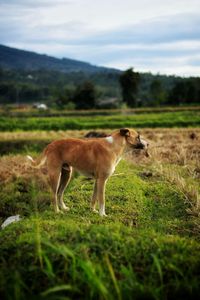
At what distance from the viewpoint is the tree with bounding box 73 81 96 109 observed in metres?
71.1

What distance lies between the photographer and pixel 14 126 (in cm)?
3984

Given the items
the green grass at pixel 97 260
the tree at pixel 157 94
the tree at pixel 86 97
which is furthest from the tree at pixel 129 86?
the green grass at pixel 97 260

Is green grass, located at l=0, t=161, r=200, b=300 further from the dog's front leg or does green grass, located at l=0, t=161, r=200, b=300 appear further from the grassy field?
the dog's front leg

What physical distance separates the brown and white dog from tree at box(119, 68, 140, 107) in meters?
38.4

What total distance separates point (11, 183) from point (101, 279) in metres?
11.6

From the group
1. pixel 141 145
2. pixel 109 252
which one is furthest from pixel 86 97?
pixel 109 252

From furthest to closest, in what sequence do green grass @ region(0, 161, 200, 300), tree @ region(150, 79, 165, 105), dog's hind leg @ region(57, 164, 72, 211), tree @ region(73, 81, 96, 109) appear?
tree @ region(73, 81, 96, 109) → tree @ region(150, 79, 165, 105) → dog's hind leg @ region(57, 164, 72, 211) → green grass @ region(0, 161, 200, 300)

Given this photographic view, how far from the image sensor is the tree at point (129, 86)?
5331 centimetres

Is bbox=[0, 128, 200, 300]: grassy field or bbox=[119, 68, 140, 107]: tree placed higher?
bbox=[119, 68, 140, 107]: tree

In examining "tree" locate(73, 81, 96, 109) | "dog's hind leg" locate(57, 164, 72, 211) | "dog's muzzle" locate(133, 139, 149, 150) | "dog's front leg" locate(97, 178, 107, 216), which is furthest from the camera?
"tree" locate(73, 81, 96, 109)

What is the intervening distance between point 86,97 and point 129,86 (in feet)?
43.4

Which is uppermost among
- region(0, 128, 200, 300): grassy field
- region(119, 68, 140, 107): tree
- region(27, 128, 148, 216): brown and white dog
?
region(119, 68, 140, 107): tree

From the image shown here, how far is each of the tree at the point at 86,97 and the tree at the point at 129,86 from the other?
5648 millimetres

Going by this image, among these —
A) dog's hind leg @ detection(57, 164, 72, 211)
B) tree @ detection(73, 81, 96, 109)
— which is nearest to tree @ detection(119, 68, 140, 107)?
tree @ detection(73, 81, 96, 109)
